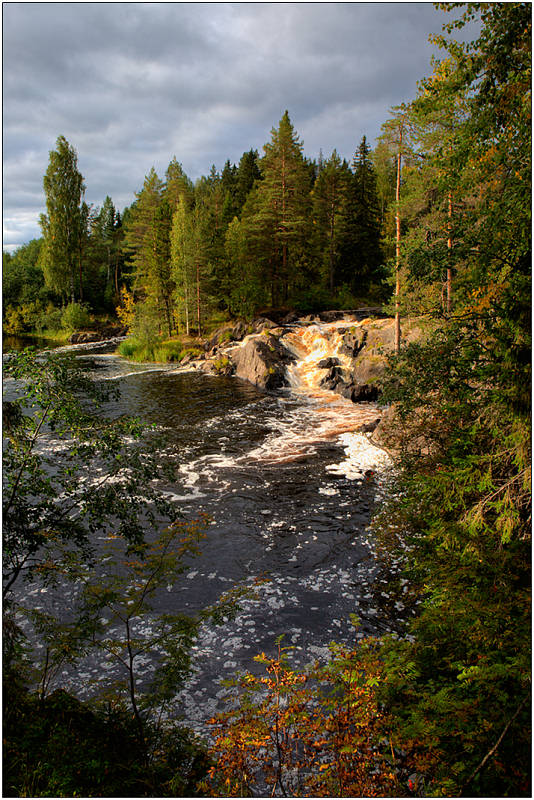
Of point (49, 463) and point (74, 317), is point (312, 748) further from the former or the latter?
point (74, 317)

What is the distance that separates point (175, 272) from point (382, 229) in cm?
2707

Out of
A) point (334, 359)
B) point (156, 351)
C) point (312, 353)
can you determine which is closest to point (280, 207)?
point (156, 351)

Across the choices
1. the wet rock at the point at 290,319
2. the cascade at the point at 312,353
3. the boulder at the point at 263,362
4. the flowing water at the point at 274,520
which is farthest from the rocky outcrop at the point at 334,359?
the wet rock at the point at 290,319

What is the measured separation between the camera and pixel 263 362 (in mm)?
27234

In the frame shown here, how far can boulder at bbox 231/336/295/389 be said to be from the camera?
86.3 feet

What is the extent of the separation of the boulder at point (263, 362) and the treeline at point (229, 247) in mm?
11630

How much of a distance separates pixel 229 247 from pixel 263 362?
2051 cm

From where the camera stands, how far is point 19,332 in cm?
4556

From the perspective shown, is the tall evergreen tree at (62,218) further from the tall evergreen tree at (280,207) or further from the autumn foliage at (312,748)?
the autumn foliage at (312,748)

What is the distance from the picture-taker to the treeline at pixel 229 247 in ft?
134

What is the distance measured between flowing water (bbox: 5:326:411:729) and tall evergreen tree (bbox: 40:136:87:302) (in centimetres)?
3180

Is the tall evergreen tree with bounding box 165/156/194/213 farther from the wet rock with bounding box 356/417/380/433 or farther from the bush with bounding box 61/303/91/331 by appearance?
the wet rock with bounding box 356/417/380/433

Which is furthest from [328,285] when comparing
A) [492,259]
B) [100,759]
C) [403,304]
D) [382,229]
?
[100,759]

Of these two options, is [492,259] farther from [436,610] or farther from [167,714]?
[167,714]
